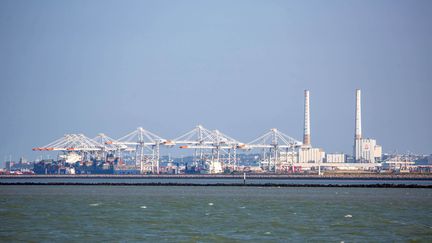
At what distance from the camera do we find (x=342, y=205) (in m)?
66.6

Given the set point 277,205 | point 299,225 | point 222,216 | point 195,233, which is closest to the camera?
point 195,233

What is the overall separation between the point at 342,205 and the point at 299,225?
65.8ft

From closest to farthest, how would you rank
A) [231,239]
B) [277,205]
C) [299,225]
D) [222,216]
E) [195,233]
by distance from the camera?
[231,239], [195,233], [299,225], [222,216], [277,205]

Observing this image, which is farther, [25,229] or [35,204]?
[35,204]

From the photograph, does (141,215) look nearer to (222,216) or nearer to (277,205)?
(222,216)

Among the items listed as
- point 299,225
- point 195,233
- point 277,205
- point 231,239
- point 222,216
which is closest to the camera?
point 231,239

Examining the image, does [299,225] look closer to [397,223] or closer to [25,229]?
[397,223]

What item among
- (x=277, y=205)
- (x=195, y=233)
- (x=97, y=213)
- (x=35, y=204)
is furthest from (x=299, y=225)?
(x=35, y=204)

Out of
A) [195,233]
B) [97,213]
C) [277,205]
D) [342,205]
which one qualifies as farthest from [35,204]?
[195,233]

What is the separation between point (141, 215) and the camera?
5397cm

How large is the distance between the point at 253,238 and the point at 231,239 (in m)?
1.15

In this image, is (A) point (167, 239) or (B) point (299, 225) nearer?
(A) point (167, 239)

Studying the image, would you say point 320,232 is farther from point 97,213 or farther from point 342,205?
point 342,205

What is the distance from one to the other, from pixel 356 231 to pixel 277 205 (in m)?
22.6
